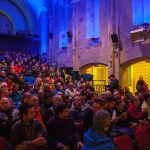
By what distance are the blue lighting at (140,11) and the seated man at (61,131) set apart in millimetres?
9895

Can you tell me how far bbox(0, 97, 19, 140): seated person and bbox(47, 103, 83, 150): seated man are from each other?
64 centimetres

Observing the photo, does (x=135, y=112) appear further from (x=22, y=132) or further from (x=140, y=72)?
(x=140, y=72)

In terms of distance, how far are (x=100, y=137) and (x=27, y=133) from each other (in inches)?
→ 52.0

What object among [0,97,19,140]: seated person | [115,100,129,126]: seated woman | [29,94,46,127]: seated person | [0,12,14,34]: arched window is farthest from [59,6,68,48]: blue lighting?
[0,97,19,140]: seated person

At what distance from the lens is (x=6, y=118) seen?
190 inches

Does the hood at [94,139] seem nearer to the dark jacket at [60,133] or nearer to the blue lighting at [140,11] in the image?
the dark jacket at [60,133]

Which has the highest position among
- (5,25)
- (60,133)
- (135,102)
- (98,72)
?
(5,25)

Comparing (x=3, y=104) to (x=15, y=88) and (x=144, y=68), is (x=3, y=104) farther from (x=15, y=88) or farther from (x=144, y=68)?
(x=144, y=68)

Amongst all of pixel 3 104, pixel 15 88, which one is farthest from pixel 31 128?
pixel 15 88

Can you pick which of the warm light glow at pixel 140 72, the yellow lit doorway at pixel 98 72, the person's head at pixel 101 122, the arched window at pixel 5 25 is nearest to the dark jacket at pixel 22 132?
the person's head at pixel 101 122

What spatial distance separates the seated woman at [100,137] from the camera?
9.64 feet

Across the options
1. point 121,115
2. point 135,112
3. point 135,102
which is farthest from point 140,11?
point 121,115

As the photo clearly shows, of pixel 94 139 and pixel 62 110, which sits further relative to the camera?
pixel 62 110

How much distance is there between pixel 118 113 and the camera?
21.7ft
